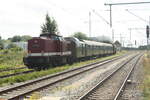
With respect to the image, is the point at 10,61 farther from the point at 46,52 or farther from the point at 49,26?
the point at 49,26

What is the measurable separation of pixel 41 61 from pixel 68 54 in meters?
7.13

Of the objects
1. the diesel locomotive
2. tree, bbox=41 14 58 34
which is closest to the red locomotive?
the diesel locomotive

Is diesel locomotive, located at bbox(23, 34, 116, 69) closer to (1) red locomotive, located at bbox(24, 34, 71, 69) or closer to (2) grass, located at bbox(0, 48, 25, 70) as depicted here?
(1) red locomotive, located at bbox(24, 34, 71, 69)

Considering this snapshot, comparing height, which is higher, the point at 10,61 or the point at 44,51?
the point at 44,51

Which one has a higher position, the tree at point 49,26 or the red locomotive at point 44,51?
the tree at point 49,26

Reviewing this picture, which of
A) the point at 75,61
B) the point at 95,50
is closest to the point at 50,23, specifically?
the point at 95,50

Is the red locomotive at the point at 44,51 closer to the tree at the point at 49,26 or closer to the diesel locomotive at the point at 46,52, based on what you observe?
the diesel locomotive at the point at 46,52

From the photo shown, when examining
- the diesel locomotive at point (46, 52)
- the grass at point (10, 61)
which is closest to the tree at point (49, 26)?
the grass at point (10, 61)

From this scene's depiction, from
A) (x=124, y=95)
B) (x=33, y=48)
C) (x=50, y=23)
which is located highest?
(x=50, y=23)

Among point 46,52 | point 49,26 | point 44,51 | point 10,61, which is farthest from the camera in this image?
point 49,26

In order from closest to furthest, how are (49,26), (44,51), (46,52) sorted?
1. (44,51)
2. (46,52)
3. (49,26)

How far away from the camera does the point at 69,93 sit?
466 inches

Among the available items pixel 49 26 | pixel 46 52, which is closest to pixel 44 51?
pixel 46 52

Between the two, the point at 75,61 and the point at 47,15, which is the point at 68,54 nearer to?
the point at 75,61
